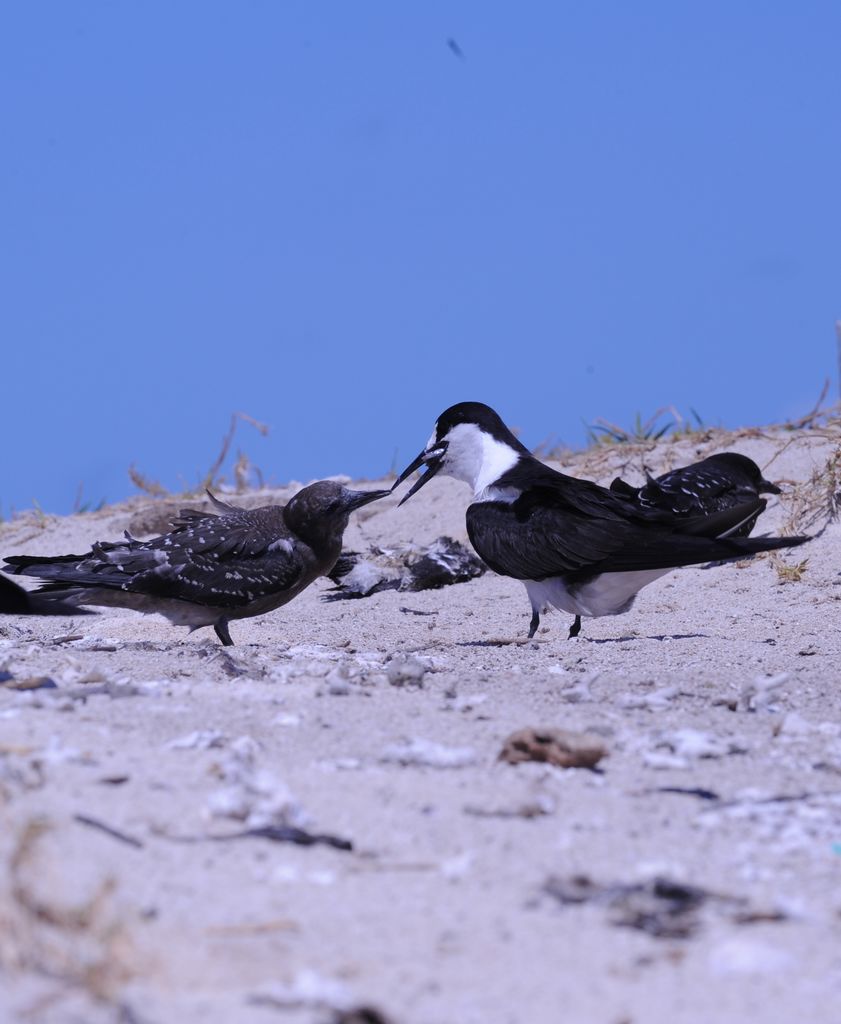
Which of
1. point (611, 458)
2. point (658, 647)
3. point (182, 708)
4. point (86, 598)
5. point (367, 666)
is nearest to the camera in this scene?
point (182, 708)

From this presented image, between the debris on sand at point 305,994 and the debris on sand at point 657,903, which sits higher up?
the debris on sand at point 657,903

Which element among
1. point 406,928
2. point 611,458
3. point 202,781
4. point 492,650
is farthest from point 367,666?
point 611,458

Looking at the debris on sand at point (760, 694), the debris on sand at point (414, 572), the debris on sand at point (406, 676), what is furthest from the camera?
the debris on sand at point (414, 572)

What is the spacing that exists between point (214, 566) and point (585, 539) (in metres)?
1.76

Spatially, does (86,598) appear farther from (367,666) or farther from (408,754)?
(408,754)

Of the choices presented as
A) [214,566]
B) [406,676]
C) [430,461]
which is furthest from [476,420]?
[406,676]

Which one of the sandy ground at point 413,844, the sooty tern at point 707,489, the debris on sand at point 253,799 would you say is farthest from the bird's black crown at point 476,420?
the debris on sand at point 253,799

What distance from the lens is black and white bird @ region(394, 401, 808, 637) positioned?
19.8ft

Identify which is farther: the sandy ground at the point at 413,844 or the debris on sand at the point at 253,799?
the debris on sand at the point at 253,799

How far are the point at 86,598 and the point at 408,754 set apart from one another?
A: 3422mm

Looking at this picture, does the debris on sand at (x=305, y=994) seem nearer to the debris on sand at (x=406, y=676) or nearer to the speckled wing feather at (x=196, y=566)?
the debris on sand at (x=406, y=676)

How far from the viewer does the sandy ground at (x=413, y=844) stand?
6.64ft

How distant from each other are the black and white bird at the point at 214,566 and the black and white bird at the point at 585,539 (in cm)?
76

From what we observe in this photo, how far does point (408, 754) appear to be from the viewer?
3238 millimetres
